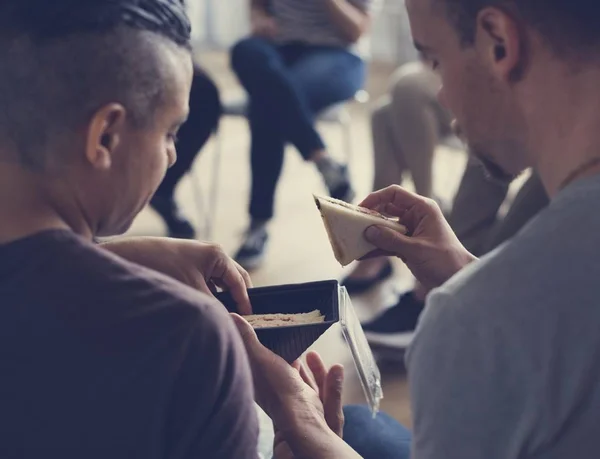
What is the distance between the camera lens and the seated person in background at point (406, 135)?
94.1 inches

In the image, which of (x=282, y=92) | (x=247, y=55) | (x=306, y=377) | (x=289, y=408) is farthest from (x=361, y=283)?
(x=289, y=408)

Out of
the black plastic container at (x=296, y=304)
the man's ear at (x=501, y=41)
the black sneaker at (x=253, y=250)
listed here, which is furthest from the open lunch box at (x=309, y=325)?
the black sneaker at (x=253, y=250)

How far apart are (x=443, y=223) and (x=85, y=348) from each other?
0.60m

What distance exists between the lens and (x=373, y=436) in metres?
1.07

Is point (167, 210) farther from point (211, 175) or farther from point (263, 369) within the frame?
point (263, 369)

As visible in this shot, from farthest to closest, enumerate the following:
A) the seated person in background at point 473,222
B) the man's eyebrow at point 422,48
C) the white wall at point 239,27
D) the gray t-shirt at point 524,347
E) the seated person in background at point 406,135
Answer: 1. the white wall at point 239,27
2. the seated person in background at point 406,135
3. the seated person in background at point 473,222
4. the man's eyebrow at point 422,48
5. the gray t-shirt at point 524,347

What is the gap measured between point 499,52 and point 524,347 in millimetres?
238

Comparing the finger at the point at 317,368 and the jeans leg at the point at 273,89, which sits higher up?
the finger at the point at 317,368

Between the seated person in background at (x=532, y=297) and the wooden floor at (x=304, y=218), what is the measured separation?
48.4 inches

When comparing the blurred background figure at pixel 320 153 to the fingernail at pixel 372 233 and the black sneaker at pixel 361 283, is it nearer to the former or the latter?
the black sneaker at pixel 361 283

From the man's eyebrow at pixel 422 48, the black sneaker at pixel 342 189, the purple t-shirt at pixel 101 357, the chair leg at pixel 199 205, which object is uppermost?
the man's eyebrow at pixel 422 48

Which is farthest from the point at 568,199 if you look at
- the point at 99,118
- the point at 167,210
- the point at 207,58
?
the point at 207,58

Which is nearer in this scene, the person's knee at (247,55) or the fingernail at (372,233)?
the fingernail at (372,233)

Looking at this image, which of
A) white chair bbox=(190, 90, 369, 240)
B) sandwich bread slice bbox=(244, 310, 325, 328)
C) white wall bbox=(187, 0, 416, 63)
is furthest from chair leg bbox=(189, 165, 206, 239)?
A: sandwich bread slice bbox=(244, 310, 325, 328)
